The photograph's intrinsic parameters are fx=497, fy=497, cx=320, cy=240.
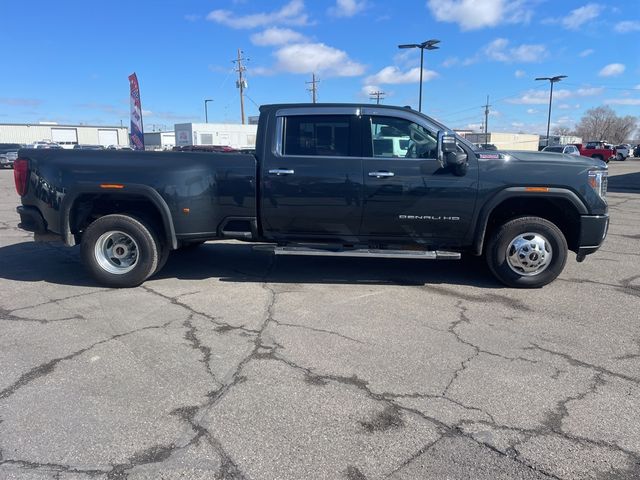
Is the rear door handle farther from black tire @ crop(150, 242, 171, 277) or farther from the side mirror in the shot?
black tire @ crop(150, 242, 171, 277)

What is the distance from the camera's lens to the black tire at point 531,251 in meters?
5.67

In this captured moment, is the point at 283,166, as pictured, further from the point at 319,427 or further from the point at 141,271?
the point at 319,427

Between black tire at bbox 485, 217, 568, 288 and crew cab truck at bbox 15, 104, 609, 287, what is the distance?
0.04 ft

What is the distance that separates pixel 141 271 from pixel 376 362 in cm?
324

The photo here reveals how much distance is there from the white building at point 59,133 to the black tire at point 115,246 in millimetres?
70158

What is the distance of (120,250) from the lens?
596 cm

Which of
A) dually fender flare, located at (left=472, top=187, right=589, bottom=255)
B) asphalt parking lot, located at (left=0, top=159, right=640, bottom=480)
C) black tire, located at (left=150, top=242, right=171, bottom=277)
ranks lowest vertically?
asphalt parking lot, located at (left=0, top=159, right=640, bottom=480)

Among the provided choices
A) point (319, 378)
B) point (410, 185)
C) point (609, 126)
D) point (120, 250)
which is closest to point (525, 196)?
point (410, 185)

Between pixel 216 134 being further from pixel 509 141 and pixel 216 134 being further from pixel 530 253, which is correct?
pixel 530 253

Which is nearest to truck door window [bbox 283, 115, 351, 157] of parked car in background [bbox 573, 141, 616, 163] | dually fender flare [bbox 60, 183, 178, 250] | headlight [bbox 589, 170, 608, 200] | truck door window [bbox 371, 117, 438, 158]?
truck door window [bbox 371, 117, 438, 158]

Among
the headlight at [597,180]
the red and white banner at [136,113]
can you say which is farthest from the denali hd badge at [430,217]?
the red and white banner at [136,113]

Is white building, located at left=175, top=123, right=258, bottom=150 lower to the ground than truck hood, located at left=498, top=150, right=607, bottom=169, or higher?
higher

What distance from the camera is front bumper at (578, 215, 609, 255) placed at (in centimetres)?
558

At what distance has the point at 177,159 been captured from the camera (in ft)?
18.6
